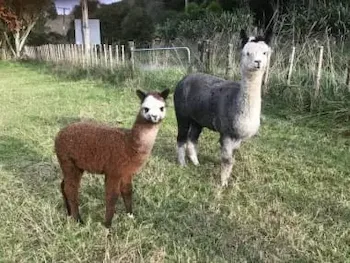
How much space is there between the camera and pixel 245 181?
4.89m

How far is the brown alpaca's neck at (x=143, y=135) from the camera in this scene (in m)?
3.65

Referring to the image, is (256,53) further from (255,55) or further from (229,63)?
(229,63)

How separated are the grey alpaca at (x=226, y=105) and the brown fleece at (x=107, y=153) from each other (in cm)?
121

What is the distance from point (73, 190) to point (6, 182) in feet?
4.21

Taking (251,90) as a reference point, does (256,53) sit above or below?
above

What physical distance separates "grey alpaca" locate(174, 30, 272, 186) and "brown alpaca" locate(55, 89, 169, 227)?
1.16 metres

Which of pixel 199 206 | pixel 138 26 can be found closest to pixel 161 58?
pixel 199 206

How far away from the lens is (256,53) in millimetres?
4324

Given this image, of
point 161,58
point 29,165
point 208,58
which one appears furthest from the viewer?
point 161,58

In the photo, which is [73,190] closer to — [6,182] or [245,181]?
[6,182]

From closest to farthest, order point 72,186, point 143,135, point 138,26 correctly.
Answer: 1. point 143,135
2. point 72,186
3. point 138,26

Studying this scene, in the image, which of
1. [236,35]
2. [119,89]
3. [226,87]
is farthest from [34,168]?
[236,35]

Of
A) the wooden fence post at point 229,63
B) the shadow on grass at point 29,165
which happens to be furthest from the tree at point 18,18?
the shadow on grass at point 29,165

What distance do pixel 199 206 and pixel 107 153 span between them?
3.35 ft
